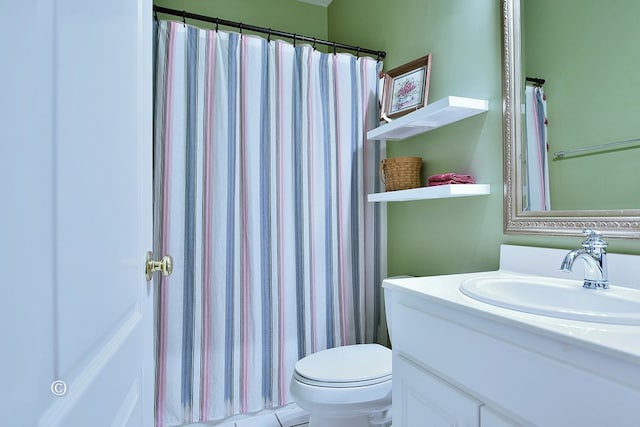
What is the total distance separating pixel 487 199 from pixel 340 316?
0.99 m

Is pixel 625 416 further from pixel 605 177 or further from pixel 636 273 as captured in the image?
pixel 605 177

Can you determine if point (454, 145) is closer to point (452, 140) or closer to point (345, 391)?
point (452, 140)

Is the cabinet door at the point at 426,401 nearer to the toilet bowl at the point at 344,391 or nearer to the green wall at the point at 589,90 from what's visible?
the toilet bowl at the point at 344,391

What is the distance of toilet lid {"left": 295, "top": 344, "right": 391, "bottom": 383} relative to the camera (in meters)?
1.31

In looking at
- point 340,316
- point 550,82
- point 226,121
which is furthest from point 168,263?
point 550,82

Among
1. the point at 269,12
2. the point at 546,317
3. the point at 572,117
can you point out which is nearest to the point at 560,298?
the point at 546,317

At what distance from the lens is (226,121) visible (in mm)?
1725

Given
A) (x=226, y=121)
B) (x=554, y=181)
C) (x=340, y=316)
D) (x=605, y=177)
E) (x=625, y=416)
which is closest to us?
(x=625, y=416)

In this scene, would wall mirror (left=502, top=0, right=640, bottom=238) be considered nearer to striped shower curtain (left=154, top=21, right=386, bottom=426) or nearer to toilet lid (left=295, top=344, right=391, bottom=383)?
toilet lid (left=295, top=344, right=391, bottom=383)

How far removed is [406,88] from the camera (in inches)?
68.3

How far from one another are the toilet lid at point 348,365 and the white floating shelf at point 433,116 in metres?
1.04

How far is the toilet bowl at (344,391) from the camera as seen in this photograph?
126 cm

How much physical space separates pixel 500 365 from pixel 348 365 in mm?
789

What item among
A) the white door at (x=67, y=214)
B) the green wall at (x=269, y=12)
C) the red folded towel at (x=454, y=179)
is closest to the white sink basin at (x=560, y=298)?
the red folded towel at (x=454, y=179)
